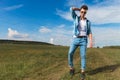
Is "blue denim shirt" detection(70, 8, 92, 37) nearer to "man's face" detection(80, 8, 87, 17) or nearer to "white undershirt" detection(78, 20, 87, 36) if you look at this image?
"white undershirt" detection(78, 20, 87, 36)

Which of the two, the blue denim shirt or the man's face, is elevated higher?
the man's face

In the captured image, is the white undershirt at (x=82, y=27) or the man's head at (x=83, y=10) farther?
the white undershirt at (x=82, y=27)

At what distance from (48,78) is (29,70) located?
283cm

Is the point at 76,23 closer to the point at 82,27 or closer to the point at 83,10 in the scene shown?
the point at 82,27

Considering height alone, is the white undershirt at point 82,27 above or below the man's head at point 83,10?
below

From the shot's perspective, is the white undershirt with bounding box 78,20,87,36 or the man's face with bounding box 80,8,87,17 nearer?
the man's face with bounding box 80,8,87,17

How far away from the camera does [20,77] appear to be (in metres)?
14.9

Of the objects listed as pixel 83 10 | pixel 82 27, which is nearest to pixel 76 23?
pixel 82 27

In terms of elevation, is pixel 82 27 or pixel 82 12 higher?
pixel 82 12

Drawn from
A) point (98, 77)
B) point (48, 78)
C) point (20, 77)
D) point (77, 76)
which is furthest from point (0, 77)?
point (98, 77)

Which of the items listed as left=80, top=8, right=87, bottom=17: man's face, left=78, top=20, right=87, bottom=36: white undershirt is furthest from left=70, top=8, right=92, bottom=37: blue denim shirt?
left=80, top=8, right=87, bottom=17: man's face

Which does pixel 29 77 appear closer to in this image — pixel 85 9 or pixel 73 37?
pixel 73 37

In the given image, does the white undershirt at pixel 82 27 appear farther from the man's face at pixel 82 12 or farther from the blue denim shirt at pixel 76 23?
the man's face at pixel 82 12

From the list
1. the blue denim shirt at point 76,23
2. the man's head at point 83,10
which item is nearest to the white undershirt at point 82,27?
the blue denim shirt at point 76,23
